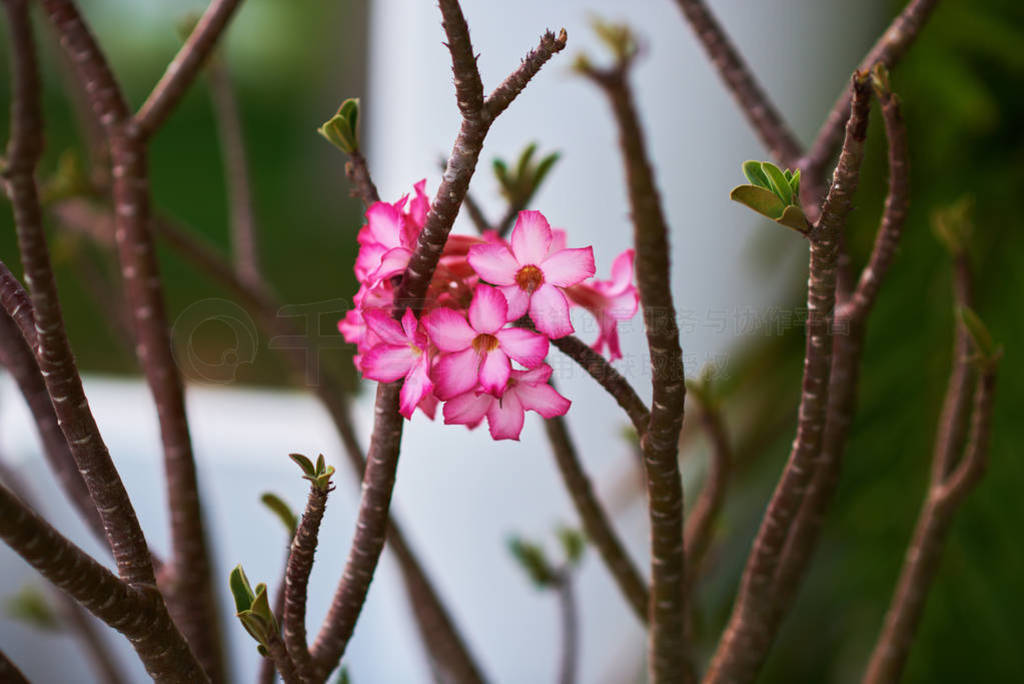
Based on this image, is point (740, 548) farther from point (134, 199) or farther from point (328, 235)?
point (328, 235)

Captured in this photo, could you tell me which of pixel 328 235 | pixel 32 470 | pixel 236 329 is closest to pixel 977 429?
pixel 236 329

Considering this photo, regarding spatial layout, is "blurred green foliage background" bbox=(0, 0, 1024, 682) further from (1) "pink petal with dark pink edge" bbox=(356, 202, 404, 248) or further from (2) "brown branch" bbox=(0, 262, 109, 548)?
(1) "pink petal with dark pink edge" bbox=(356, 202, 404, 248)

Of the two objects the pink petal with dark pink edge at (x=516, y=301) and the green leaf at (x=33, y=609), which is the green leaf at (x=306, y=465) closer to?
the pink petal with dark pink edge at (x=516, y=301)

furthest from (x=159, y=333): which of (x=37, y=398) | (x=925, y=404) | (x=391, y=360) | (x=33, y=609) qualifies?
(x=925, y=404)

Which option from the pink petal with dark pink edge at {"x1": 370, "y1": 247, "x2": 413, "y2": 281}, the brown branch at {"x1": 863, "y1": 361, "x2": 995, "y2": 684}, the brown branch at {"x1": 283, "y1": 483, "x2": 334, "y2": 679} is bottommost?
the brown branch at {"x1": 863, "y1": 361, "x2": 995, "y2": 684}

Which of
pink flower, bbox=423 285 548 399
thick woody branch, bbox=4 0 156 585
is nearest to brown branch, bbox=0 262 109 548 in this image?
thick woody branch, bbox=4 0 156 585

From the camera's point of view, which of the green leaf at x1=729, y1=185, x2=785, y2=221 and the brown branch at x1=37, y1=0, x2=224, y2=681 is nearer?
the green leaf at x1=729, y1=185, x2=785, y2=221

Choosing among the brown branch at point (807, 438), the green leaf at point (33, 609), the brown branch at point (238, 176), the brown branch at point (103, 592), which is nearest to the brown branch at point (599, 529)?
the brown branch at point (807, 438)

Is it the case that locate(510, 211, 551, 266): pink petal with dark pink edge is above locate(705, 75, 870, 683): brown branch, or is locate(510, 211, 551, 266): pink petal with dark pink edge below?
above
